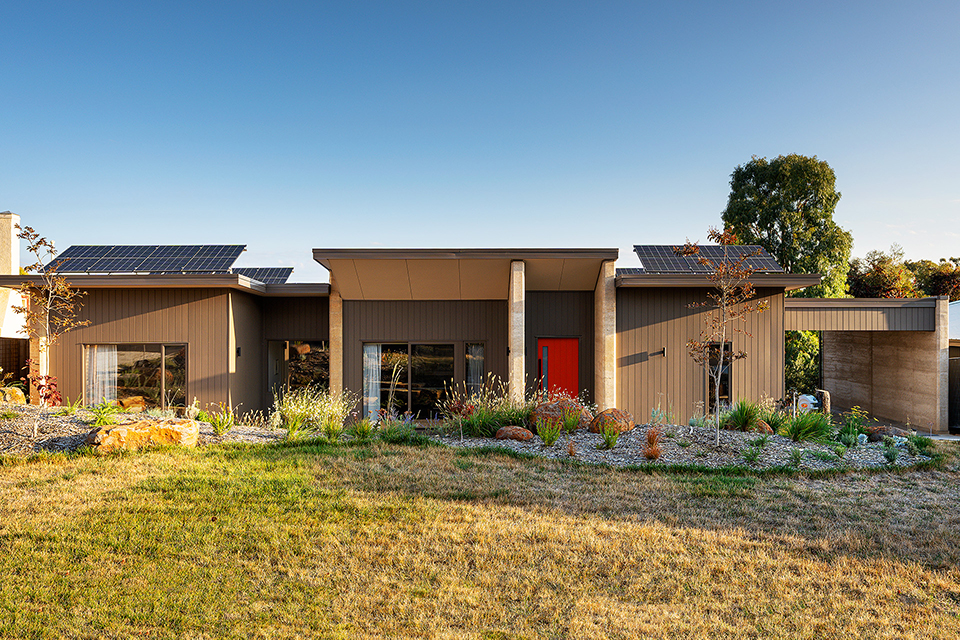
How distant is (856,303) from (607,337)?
252 inches

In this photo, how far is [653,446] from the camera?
7047 mm

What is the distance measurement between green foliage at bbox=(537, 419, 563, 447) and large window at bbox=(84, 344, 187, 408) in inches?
321

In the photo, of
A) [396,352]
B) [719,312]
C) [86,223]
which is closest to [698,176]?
[719,312]

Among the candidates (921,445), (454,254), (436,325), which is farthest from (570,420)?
(921,445)

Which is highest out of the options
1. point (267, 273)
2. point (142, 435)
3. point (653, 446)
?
point (267, 273)

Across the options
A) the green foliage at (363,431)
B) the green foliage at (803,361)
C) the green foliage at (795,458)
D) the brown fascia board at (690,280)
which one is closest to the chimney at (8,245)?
the green foliage at (363,431)

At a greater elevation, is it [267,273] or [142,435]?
[267,273]

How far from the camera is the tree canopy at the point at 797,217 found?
21375mm

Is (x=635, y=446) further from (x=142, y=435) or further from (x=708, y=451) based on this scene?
(x=142, y=435)

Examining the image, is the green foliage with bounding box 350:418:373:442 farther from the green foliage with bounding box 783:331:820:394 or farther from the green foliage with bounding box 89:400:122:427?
the green foliage with bounding box 783:331:820:394

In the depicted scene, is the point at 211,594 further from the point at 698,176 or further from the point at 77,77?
the point at 698,176

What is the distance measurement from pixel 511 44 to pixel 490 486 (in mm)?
11519

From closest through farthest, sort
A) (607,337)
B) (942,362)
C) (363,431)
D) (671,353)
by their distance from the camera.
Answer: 1. (363,431)
2. (607,337)
3. (671,353)
4. (942,362)

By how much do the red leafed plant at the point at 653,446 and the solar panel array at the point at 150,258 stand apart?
898 cm
